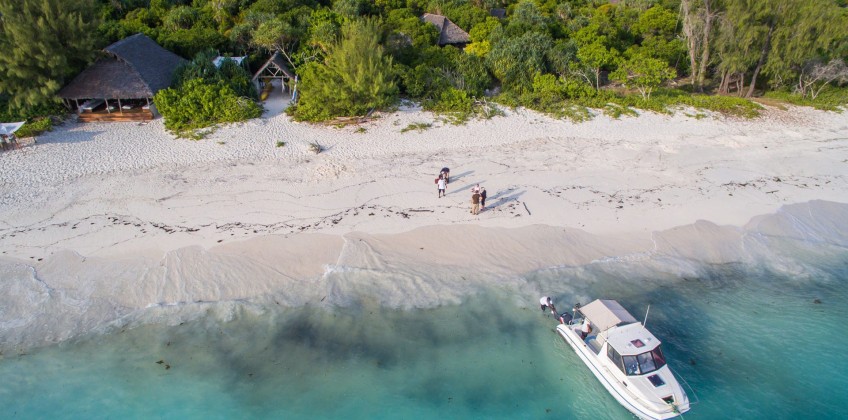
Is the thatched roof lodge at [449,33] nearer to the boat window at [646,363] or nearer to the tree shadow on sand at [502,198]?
the tree shadow on sand at [502,198]

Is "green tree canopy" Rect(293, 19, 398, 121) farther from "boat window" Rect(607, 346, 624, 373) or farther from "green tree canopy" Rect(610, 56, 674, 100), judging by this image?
"boat window" Rect(607, 346, 624, 373)

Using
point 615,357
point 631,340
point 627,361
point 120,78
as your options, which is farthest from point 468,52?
point 627,361

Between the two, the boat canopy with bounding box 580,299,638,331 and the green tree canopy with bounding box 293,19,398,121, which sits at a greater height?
the green tree canopy with bounding box 293,19,398,121

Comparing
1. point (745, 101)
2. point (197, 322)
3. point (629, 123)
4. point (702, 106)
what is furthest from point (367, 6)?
point (197, 322)

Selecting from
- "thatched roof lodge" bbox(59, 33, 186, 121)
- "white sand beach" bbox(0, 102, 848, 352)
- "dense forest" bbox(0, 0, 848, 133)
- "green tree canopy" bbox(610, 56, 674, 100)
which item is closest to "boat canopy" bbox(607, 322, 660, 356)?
"white sand beach" bbox(0, 102, 848, 352)

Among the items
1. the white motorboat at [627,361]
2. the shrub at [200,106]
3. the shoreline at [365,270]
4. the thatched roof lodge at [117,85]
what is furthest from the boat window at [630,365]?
the thatched roof lodge at [117,85]

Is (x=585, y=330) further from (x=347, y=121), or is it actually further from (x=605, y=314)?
(x=347, y=121)

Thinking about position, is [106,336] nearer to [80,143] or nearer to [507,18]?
[80,143]
